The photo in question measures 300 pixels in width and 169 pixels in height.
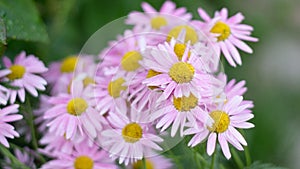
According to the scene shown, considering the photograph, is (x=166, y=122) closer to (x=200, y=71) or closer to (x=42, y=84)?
(x=200, y=71)

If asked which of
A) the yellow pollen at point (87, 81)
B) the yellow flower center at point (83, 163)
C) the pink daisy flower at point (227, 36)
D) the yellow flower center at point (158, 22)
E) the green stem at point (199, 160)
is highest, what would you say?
the yellow flower center at point (158, 22)

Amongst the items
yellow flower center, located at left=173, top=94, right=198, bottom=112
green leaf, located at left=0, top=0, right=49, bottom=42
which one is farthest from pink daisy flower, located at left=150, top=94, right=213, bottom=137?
green leaf, located at left=0, top=0, right=49, bottom=42

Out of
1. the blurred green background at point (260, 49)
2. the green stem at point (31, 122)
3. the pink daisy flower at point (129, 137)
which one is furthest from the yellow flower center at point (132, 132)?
the blurred green background at point (260, 49)

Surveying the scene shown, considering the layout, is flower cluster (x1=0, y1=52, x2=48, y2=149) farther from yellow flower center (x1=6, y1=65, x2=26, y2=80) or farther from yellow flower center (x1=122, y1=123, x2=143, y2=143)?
yellow flower center (x1=122, y1=123, x2=143, y2=143)

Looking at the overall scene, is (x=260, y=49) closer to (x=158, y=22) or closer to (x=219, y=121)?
(x=158, y=22)

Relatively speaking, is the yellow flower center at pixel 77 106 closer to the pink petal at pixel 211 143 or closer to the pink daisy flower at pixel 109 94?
the pink daisy flower at pixel 109 94

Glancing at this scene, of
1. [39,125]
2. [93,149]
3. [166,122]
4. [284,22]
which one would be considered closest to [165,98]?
[166,122]
